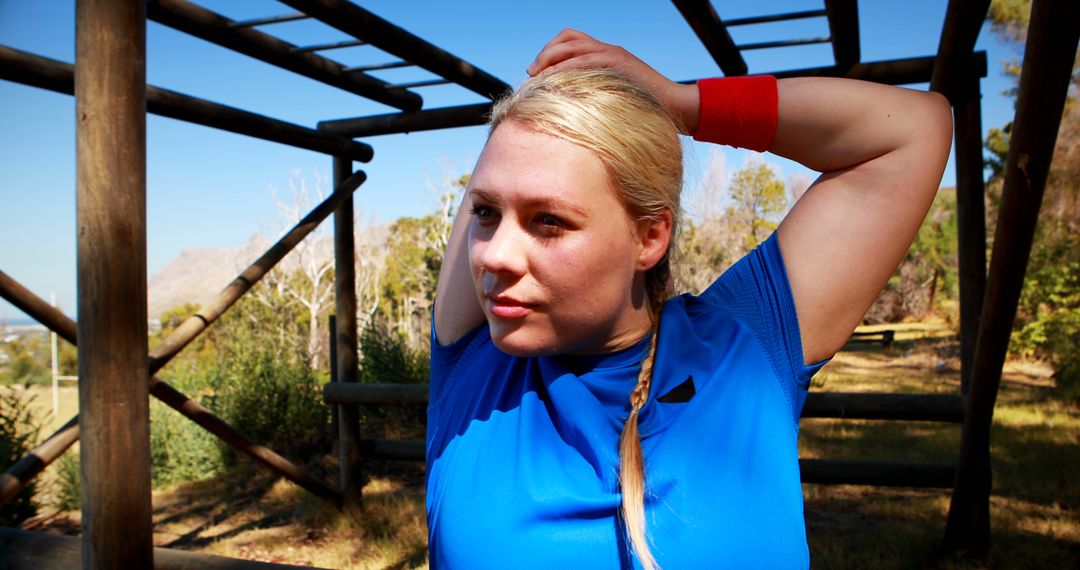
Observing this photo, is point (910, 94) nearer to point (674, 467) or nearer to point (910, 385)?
point (674, 467)

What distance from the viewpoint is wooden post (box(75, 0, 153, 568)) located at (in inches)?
65.5

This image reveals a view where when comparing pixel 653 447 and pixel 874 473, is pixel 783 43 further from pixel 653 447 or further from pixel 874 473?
pixel 653 447

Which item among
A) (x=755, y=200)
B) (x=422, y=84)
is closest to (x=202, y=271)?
(x=755, y=200)

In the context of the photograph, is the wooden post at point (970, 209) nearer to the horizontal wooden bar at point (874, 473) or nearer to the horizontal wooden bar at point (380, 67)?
the horizontal wooden bar at point (874, 473)

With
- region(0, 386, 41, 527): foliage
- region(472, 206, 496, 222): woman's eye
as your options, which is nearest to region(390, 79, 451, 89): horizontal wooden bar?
region(472, 206, 496, 222): woman's eye

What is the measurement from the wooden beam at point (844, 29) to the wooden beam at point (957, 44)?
35 centimetres

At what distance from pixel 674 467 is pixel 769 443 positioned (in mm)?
139

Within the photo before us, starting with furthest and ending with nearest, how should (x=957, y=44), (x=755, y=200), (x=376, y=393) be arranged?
(x=755, y=200), (x=376, y=393), (x=957, y=44)

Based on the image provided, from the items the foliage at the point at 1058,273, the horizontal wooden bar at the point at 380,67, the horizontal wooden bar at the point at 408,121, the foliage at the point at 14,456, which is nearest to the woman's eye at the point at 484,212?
the horizontal wooden bar at the point at 380,67

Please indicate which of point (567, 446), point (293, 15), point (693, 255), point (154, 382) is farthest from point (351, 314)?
point (693, 255)

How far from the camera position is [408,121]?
445 centimetres

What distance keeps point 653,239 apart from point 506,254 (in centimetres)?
27

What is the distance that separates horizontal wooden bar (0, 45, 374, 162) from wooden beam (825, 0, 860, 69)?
2.66 meters

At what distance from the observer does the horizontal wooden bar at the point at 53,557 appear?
2.24 metres
